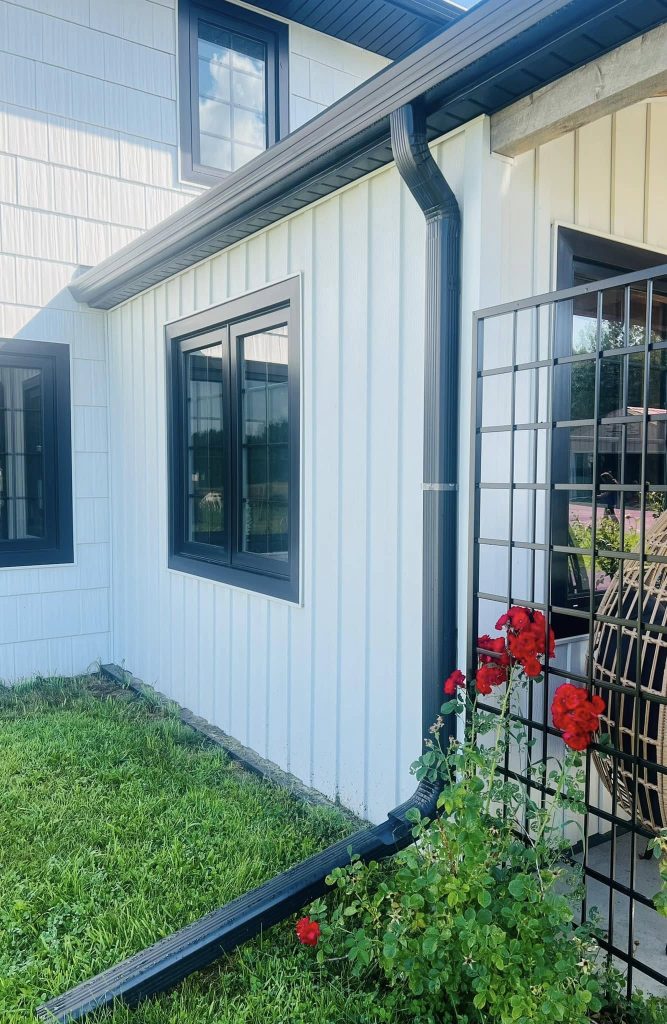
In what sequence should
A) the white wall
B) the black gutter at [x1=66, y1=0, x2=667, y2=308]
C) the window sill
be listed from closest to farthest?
the black gutter at [x1=66, y1=0, x2=667, y2=308]
the window sill
the white wall

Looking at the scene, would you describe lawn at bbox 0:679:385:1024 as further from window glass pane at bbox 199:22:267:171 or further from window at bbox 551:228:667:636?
window glass pane at bbox 199:22:267:171

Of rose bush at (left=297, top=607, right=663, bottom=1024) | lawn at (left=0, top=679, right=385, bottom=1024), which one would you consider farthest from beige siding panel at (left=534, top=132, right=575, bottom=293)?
lawn at (left=0, top=679, right=385, bottom=1024)

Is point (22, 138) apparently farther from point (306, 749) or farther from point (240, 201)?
point (306, 749)

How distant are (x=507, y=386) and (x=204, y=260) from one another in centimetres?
221

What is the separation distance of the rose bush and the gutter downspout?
302 mm

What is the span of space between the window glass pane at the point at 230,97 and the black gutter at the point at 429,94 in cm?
221

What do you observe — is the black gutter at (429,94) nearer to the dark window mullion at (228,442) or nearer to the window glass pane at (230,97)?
the dark window mullion at (228,442)

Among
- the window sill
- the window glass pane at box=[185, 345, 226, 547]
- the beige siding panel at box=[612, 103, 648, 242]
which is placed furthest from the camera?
the window glass pane at box=[185, 345, 226, 547]

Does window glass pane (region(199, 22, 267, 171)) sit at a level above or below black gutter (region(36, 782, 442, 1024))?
above

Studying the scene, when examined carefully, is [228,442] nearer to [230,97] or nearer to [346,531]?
[346,531]

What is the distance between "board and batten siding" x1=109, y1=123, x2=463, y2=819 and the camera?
2703 mm

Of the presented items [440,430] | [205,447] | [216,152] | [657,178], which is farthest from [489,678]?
[216,152]

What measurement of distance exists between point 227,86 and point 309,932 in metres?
5.62

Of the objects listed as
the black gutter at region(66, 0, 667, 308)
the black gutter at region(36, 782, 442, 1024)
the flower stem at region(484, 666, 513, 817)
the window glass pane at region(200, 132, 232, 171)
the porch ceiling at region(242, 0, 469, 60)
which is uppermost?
the porch ceiling at region(242, 0, 469, 60)
